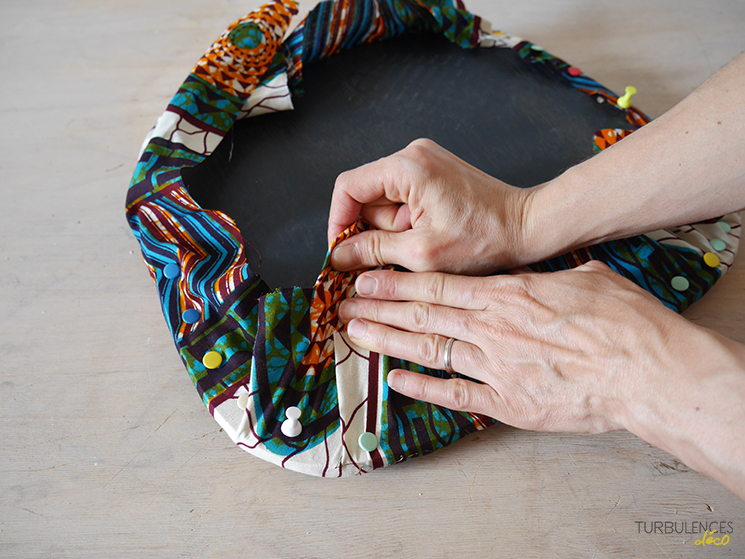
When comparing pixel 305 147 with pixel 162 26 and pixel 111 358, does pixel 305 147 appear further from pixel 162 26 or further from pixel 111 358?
pixel 162 26

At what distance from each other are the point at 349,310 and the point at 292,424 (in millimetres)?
178

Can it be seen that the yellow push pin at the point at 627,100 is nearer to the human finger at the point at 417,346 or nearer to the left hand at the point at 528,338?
the left hand at the point at 528,338

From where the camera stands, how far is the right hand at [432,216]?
711 millimetres

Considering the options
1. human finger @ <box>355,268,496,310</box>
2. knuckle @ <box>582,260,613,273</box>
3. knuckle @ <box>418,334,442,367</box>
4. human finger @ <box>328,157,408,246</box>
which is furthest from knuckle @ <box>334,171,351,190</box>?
knuckle @ <box>582,260,613,273</box>

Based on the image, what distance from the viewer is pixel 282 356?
2.25 feet

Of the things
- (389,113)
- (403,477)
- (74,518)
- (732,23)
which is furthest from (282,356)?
(732,23)

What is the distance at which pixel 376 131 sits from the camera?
982 mm

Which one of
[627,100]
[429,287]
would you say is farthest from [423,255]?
[627,100]

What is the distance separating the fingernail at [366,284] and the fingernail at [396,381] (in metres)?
0.12

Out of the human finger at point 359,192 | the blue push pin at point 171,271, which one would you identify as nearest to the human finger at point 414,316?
the human finger at point 359,192

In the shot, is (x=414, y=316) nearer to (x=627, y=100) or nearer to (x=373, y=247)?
(x=373, y=247)

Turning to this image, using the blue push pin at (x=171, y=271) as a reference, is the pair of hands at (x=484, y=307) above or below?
above

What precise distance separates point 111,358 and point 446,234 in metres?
0.55

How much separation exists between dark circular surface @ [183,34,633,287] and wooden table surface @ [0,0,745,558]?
22 cm
